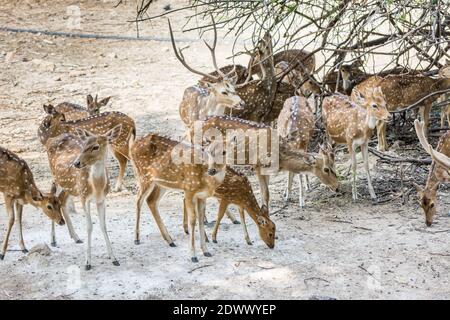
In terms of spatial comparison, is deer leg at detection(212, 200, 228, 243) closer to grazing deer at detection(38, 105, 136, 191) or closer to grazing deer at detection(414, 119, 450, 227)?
grazing deer at detection(38, 105, 136, 191)

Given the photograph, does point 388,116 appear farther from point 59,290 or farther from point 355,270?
point 59,290

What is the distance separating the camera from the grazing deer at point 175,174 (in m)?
6.75

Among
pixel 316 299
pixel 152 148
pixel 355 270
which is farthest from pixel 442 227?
pixel 152 148

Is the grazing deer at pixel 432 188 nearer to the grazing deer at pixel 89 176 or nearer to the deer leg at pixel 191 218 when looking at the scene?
the deer leg at pixel 191 218

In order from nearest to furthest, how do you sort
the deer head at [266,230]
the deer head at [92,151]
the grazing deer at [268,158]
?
the deer head at [92,151] < the deer head at [266,230] < the grazing deer at [268,158]

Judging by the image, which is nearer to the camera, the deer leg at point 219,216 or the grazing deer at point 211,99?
the deer leg at point 219,216

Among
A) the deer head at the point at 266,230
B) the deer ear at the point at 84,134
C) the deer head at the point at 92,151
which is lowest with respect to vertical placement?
the deer head at the point at 266,230

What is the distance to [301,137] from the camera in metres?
8.21

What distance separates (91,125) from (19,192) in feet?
5.17

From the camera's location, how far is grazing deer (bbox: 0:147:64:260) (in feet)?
22.7

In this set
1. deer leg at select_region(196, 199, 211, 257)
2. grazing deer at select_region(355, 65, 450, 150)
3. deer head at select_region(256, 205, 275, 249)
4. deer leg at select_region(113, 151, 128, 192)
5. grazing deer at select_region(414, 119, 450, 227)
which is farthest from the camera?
grazing deer at select_region(355, 65, 450, 150)

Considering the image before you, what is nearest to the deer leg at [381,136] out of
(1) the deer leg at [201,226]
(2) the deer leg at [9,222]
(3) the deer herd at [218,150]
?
(3) the deer herd at [218,150]

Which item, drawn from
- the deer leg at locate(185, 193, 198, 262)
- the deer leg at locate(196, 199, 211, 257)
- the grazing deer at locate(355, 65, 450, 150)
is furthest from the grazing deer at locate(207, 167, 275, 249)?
the grazing deer at locate(355, 65, 450, 150)

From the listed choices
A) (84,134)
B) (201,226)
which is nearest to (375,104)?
(201,226)
